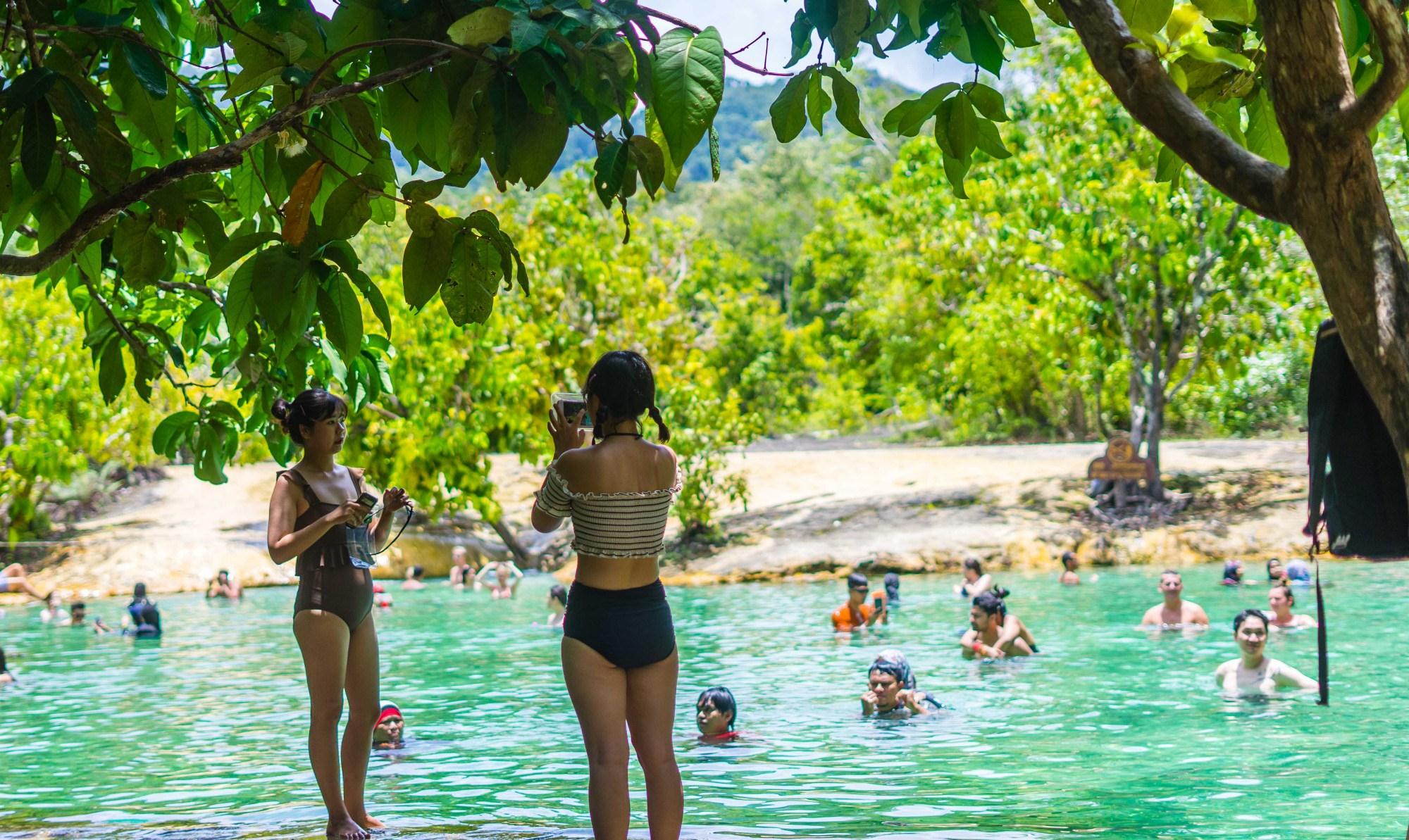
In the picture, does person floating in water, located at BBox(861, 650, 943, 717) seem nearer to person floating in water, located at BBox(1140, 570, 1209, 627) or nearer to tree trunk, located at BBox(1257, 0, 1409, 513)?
person floating in water, located at BBox(1140, 570, 1209, 627)

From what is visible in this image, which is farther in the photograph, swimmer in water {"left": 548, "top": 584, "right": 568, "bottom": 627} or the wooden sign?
the wooden sign

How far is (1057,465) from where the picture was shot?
27.0 metres

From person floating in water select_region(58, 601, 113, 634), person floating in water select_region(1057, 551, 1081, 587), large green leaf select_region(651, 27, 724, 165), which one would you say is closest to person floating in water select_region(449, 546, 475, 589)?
person floating in water select_region(58, 601, 113, 634)

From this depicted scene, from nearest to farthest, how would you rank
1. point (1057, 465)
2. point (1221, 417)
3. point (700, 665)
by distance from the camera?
point (700, 665), point (1057, 465), point (1221, 417)

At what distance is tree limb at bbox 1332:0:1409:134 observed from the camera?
2801 millimetres

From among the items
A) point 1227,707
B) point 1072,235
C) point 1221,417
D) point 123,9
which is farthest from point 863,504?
point 123,9

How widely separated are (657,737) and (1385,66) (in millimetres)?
2645

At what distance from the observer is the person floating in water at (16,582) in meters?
21.7

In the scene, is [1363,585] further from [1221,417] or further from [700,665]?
[1221,417]

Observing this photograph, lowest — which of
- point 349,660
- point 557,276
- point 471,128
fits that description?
point 349,660

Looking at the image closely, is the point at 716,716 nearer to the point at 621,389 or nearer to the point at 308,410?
the point at 308,410

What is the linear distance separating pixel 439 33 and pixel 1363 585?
17914mm

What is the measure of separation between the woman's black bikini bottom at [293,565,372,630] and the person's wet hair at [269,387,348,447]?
527mm

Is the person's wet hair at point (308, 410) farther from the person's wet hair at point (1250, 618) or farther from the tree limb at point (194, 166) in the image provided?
the person's wet hair at point (1250, 618)
